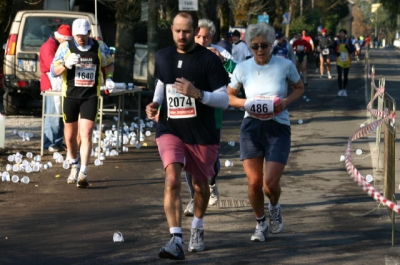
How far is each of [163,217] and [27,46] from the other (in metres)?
10.2

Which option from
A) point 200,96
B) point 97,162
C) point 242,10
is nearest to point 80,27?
point 97,162

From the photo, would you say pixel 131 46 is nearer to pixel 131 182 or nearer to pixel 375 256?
pixel 131 182

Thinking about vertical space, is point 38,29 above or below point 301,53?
above

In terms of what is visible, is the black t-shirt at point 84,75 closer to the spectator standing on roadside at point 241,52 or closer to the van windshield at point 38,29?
the van windshield at point 38,29

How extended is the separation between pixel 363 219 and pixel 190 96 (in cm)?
285

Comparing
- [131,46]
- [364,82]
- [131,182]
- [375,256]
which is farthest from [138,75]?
[375,256]

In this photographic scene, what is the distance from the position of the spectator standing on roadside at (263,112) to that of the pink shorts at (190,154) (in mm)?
532

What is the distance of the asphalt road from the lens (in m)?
7.88

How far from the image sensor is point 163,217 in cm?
961

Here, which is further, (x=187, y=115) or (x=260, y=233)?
(x=260, y=233)

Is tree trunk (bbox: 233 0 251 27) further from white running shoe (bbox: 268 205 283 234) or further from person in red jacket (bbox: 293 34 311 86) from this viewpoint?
white running shoe (bbox: 268 205 283 234)

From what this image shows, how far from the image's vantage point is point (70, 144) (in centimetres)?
1187

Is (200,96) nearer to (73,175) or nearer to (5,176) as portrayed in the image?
(73,175)

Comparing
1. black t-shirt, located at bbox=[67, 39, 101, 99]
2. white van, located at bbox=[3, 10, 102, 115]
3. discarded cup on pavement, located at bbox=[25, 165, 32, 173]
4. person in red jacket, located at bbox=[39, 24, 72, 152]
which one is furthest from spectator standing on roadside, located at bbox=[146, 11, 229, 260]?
white van, located at bbox=[3, 10, 102, 115]
